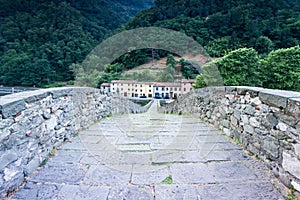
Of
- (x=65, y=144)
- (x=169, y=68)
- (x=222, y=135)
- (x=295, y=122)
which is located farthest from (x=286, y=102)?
(x=169, y=68)

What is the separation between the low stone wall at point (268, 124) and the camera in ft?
4.28

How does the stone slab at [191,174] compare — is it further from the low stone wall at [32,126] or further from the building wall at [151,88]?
the building wall at [151,88]

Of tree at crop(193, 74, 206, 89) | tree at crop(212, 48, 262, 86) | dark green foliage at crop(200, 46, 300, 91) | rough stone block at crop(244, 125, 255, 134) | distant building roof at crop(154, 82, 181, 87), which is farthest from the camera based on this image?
dark green foliage at crop(200, 46, 300, 91)

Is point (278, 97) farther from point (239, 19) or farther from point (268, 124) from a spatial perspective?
point (239, 19)

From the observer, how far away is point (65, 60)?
20047 mm

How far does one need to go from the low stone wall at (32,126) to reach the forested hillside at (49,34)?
14517 mm

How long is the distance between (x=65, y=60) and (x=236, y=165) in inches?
840

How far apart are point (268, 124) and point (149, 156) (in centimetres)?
114

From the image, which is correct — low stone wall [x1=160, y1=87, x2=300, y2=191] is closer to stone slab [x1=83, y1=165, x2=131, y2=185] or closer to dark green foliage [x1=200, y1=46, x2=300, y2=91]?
stone slab [x1=83, y1=165, x2=131, y2=185]

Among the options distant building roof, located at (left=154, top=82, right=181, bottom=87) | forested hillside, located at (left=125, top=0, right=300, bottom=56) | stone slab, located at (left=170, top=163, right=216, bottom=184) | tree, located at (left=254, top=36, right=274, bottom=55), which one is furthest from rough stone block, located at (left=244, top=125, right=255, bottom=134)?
tree, located at (left=254, top=36, right=274, bottom=55)

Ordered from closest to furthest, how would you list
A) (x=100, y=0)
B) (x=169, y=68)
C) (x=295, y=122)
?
(x=295, y=122)
(x=169, y=68)
(x=100, y=0)

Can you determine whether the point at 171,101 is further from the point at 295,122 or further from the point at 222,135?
the point at 295,122

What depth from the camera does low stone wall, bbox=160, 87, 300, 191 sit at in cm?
130

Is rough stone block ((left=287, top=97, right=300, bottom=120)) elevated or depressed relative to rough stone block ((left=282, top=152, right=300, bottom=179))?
elevated
